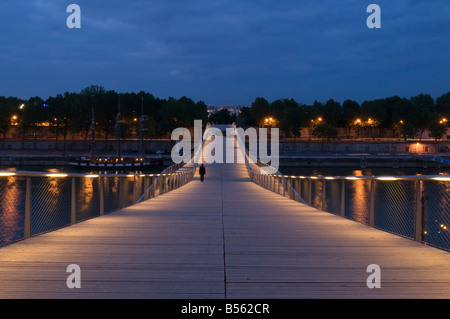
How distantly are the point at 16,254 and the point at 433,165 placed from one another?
69617mm

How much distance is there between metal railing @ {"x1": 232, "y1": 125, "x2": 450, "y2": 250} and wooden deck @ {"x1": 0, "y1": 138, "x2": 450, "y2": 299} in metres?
0.73

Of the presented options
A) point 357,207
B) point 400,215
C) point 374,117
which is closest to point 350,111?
point 374,117

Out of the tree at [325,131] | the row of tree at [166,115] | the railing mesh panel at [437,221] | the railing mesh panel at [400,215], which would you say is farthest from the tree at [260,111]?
the railing mesh panel at [400,215]

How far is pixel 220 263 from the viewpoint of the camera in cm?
420

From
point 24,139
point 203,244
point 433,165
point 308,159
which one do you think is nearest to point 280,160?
point 308,159

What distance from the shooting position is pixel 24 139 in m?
87.1

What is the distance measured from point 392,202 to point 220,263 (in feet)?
43.9

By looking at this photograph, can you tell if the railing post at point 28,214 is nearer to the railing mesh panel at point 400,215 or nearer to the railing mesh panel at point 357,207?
the railing mesh panel at point 400,215

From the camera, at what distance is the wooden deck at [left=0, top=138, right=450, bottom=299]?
11.4 ft

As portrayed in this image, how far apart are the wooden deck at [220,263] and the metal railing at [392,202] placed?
0.73m

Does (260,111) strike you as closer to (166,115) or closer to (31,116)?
→ (166,115)

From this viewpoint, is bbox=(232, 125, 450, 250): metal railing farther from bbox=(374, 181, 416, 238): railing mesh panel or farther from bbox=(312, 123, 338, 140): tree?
bbox=(312, 123, 338, 140): tree

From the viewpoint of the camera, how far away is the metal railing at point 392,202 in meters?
5.93

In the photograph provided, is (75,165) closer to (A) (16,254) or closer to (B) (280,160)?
(B) (280,160)
